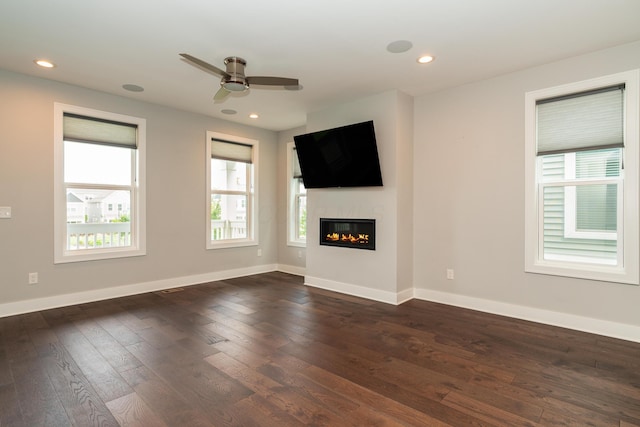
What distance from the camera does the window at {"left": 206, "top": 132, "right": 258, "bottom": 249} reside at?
18.3 feet

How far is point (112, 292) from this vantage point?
4.45 metres

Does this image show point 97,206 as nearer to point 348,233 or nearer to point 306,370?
point 348,233

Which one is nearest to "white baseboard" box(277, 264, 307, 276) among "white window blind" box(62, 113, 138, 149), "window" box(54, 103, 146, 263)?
"window" box(54, 103, 146, 263)

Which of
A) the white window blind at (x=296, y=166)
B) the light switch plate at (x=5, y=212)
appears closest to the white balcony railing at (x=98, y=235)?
the light switch plate at (x=5, y=212)

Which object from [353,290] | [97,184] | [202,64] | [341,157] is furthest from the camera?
[353,290]

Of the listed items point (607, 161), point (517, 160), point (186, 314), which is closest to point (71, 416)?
point (186, 314)

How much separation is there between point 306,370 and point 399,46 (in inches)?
116

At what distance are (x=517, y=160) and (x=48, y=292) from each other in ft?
18.7

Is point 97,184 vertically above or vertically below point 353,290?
above

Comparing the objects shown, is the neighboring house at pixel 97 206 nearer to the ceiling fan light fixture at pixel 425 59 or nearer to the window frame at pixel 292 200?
the window frame at pixel 292 200

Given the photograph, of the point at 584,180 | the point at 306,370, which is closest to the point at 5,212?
the point at 306,370

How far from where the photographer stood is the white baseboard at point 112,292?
12.3 feet

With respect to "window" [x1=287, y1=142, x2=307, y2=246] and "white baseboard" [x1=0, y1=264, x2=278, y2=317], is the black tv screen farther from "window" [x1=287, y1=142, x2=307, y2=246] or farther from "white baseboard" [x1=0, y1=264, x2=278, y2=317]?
"white baseboard" [x1=0, y1=264, x2=278, y2=317]

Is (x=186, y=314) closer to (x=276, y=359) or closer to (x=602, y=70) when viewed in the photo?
(x=276, y=359)
